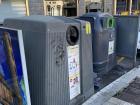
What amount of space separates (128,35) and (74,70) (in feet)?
6.94

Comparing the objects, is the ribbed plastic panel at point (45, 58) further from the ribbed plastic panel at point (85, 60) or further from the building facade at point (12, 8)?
the building facade at point (12, 8)

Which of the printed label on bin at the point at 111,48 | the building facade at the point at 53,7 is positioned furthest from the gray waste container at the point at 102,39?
the building facade at the point at 53,7

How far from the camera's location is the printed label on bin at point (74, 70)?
8.89 ft

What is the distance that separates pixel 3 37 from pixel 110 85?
2.11 meters

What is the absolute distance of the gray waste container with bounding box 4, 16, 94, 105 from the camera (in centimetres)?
233

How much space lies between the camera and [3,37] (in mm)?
2199

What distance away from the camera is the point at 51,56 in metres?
2.37

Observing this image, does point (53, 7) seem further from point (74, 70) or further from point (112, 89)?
→ point (74, 70)

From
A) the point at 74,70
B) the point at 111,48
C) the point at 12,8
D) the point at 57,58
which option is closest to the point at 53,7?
the point at 12,8

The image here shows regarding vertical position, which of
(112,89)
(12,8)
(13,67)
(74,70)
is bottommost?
(112,89)

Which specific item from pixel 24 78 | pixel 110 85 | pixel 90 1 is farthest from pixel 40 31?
pixel 90 1

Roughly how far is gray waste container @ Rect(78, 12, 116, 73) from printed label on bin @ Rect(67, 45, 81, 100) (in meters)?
1.15

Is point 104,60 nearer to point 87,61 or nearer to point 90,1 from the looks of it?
point 87,61

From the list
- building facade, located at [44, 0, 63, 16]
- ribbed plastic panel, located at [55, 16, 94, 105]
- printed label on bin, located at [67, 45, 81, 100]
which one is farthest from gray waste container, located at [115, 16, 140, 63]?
printed label on bin, located at [67, 45, 81, 100]
